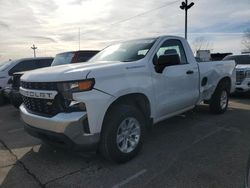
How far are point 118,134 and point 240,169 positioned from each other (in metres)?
1.74

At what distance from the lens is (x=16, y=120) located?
7.25 metres

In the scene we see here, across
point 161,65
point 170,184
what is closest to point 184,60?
point 161,65

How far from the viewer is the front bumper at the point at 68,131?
3.49 m

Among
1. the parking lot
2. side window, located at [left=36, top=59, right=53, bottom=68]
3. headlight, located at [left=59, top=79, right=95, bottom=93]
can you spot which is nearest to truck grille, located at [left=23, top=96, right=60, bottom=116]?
headlight, located at [left=59, top=79, right=95, bottom=93]

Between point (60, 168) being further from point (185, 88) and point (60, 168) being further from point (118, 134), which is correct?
point (185, 88)

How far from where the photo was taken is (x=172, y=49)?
5.30 m

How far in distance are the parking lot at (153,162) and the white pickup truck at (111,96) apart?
1.20 ft

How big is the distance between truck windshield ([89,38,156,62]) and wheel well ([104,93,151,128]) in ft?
2.16

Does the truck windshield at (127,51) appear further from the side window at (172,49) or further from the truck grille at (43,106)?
the truck grille at (43,106)

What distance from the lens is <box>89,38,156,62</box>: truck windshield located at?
15.4 ft

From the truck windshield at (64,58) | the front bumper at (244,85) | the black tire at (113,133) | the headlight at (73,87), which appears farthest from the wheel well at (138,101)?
the front bumper at (244,85)

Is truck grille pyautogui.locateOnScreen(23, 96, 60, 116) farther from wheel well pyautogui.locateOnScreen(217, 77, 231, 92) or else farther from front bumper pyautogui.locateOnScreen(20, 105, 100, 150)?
wheel well pyautogui.locateOnScreen(217, 77, 231, 92)

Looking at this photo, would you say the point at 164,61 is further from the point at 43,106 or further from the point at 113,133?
the point at 43,106

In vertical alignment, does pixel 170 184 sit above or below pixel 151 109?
below
